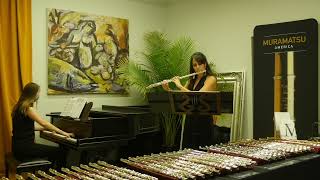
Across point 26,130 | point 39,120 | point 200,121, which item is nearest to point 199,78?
point 200,121

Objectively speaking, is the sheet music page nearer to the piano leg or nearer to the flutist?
the piano leg

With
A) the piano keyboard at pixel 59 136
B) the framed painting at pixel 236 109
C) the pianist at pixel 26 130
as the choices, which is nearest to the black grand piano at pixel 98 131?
the piano keyboard at pixel 59 136

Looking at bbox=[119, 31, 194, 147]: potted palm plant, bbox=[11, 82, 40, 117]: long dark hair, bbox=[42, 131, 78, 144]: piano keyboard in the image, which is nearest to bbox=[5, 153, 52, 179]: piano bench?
bbox=[42, 131, 78, 144]: piano keyboard

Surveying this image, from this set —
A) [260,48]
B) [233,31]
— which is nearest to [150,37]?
[233,31]

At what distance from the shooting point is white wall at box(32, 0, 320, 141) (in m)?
4.68

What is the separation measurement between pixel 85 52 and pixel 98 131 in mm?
1756

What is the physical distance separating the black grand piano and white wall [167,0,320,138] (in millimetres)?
1616

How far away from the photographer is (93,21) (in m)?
5.17

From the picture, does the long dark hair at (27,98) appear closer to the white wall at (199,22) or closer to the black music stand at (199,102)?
the white wall at (199,22)

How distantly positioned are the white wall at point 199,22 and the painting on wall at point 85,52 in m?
0.10

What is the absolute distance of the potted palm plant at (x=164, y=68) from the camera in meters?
5.21

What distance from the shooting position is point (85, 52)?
5.09 metres

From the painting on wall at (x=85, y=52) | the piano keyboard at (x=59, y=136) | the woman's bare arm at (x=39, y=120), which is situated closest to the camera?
the piano keyboard at (x=59, y=136)

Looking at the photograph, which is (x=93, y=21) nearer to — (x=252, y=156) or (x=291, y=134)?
(x=291, y=134)
